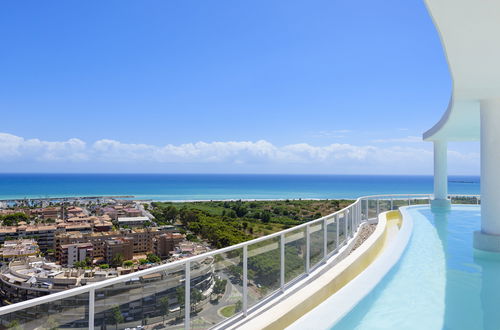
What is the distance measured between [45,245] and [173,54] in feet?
68.1

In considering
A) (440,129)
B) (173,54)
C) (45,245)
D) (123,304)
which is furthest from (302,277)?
(45,245)

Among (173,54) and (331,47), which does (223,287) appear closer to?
(331,47)

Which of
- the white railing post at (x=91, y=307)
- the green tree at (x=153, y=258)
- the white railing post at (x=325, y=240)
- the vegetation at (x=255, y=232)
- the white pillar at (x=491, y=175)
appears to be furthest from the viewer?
→ the green tree at (x=153, y=258)

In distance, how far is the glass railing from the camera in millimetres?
1994

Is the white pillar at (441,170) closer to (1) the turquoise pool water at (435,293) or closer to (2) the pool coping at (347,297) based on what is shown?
(1) the turquoise pool water at (435,293)

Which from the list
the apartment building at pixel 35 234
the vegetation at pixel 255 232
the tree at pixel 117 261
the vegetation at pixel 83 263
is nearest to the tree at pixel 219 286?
the vegetation at pixel 255 232

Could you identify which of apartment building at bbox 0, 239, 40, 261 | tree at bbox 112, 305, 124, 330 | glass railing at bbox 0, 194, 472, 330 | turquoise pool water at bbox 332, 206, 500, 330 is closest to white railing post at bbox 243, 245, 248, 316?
glass railing at bbox 0, 194, 472, 330

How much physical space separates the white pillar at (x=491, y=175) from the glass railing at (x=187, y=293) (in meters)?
4.76

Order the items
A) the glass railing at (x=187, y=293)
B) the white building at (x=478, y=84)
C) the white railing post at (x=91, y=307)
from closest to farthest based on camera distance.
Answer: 1. the glass railing at (x=187, y=293)
2. the white railing post at (x=91, y=307)
3. the white building at (x=478, y=84)

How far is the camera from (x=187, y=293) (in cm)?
279

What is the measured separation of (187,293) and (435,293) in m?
3.86

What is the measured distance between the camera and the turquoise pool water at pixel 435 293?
3.91m

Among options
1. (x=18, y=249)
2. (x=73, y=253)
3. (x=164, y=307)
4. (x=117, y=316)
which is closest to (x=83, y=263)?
(x=73, y=253)

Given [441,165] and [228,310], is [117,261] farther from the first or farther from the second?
[228,310]
